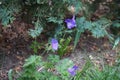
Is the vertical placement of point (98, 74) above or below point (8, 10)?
below

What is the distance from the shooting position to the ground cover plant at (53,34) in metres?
2.74

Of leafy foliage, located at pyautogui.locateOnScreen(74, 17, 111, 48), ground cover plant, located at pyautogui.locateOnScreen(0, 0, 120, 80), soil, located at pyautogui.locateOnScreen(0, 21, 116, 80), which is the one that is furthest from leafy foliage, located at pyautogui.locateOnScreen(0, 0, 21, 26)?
leafy foliage, located at pyautogui.locateOnScreen(74, 17, 111, 48)

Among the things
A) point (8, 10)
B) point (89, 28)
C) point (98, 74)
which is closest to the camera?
point (98, 74)

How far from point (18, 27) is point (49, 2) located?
1.48 ft

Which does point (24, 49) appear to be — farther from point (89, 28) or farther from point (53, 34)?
point (89, 28)

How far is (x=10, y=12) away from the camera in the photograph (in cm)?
284

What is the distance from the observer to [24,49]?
3186 mm

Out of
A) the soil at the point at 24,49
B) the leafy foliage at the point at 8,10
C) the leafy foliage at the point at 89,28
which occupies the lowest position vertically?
the soil at the point at 24,49

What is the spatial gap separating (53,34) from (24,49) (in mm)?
293

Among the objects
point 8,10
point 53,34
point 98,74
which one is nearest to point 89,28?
point 53,34

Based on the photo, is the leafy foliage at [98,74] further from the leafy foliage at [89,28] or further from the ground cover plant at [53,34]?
the leafy foliage at [89,28]

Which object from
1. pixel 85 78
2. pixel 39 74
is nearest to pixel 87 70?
pixel 85 78

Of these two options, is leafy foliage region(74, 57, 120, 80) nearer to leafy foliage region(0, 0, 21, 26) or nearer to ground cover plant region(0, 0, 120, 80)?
ground cover plant region(0, 0, 120, 80)

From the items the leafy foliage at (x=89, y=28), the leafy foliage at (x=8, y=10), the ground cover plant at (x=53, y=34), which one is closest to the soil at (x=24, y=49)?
the ground cover plant at (x=53, y=34)
